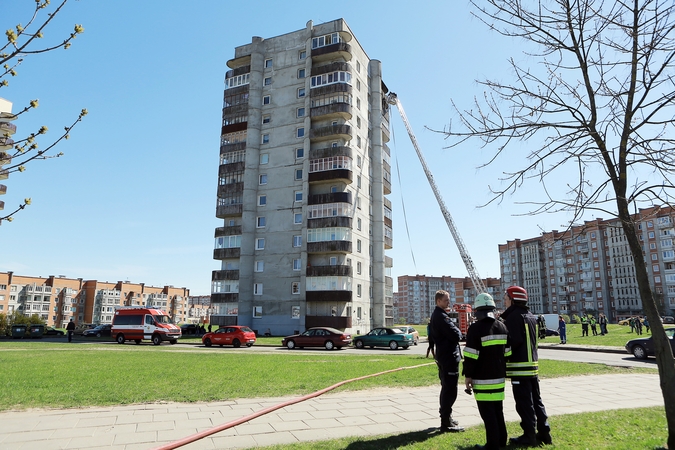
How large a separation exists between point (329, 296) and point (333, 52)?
27509 mm

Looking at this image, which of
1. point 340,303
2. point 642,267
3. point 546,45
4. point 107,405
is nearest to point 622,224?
point 642,267

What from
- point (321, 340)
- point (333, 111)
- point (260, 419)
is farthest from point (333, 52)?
point (260, 419)

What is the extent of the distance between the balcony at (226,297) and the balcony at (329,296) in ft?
30.0

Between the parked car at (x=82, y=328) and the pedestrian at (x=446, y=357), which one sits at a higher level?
the pedestrian at (x=446, y=357)

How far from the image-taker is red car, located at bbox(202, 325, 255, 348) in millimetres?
31156

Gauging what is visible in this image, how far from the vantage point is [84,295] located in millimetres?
123438

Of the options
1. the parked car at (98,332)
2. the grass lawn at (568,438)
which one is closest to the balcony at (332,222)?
the parked car at (98,332)

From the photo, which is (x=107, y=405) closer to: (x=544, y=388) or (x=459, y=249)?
(x=544, y=388)

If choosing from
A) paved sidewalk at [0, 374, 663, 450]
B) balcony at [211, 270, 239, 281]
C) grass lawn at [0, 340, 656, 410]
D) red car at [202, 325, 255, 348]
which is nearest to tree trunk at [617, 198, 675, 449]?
paved sidewalk at [0, 374, 663, 450]

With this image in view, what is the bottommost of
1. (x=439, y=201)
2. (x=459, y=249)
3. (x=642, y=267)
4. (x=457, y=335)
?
(x=457, y=335)

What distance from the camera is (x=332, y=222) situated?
44719mm

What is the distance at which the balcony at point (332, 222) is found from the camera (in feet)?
146

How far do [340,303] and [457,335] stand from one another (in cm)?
3790

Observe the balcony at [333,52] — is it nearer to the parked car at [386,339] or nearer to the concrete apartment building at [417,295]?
the parked car at [386,339]
